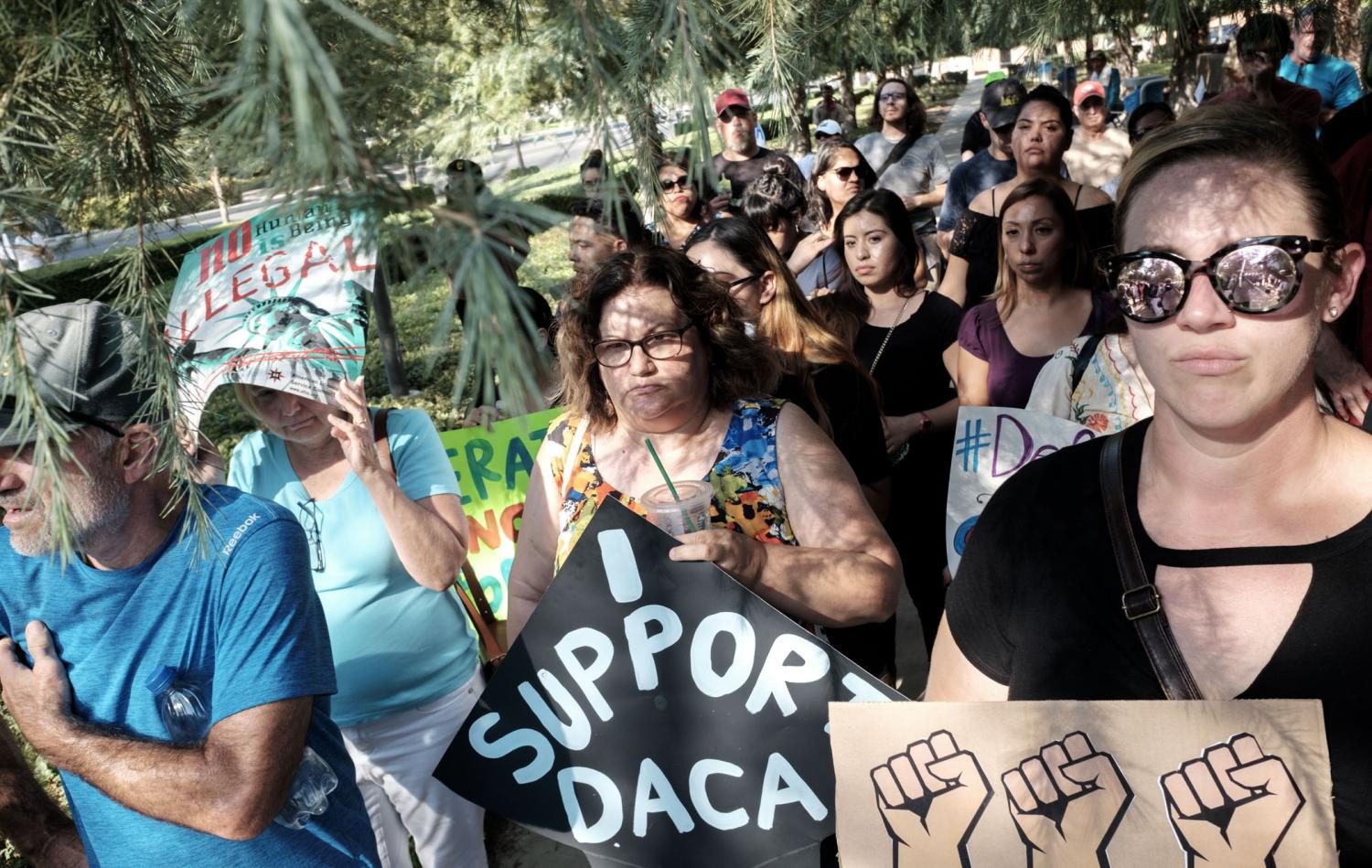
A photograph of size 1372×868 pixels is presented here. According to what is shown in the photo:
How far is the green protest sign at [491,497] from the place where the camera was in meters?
3.69

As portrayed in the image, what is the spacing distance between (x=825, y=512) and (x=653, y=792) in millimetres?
677

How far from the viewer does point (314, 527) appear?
2.57m

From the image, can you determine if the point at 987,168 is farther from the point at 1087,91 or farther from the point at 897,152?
the point at 1087,91

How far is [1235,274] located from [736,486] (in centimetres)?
116

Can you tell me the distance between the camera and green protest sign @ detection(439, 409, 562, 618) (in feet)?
12.1

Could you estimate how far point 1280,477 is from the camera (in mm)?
1297

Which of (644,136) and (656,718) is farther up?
(644,136)

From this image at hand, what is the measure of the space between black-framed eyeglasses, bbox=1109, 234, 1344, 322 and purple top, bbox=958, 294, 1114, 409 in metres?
1.88

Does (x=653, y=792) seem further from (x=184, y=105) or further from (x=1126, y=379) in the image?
(x=1126, y=379)

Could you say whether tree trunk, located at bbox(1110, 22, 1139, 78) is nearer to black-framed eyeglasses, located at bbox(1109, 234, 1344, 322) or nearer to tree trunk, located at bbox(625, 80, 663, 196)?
black-framed eyeglasses, located at bbox(1109, 234, 1344, 322)

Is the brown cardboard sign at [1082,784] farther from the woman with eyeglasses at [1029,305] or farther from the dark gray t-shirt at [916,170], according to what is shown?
the dark gray t-shirt at [916,170]

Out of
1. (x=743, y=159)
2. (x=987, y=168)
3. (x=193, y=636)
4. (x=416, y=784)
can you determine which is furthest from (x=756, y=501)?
(x=987, y=168)

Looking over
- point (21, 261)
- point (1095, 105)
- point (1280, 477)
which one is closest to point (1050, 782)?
point (1280, 477)

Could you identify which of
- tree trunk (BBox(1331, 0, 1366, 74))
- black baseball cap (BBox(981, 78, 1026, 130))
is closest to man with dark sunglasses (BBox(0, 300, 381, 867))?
tree trunk (BBox(1331, 0, 1366, 74))
